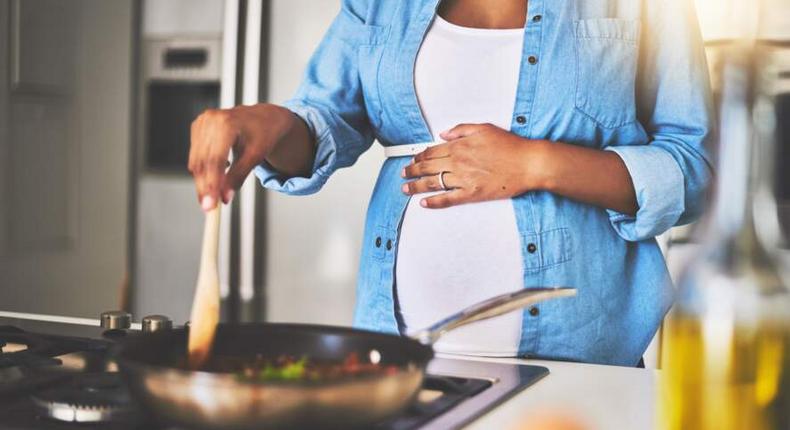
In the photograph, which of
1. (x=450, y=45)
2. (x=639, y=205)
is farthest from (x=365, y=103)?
(x=639, y=205)

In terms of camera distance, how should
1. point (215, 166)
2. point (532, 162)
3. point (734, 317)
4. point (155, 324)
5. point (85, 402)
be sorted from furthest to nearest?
point (532, 162) → point (155, 324) → point (215, 166) → point (85, 402) → point (734, 317)

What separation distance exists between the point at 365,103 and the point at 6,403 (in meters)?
0.82

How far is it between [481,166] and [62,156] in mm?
2181

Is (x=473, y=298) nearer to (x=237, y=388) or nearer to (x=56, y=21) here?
(x=237, y=388)

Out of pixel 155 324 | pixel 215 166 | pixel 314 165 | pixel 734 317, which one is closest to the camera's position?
pixel 734 317

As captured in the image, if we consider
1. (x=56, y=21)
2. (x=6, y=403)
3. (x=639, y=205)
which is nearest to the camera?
(x=6, y=403)

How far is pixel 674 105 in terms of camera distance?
4.29 feet

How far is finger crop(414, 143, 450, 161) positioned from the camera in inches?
51.5

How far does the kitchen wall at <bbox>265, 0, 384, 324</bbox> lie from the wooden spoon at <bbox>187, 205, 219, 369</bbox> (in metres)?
1.85

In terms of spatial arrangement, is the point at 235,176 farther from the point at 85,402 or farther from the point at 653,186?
the point at 653,186

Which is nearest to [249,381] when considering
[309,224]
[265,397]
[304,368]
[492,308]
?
[265,397]

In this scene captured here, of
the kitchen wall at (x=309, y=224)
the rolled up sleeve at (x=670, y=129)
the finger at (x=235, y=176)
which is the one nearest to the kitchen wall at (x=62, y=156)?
the kitchen wall at (x=309, y=224)

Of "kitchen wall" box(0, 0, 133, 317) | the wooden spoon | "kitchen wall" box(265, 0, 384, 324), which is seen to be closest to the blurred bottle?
the wooden spoon

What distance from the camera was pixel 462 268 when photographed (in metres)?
1.31
